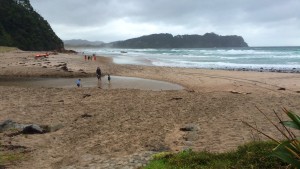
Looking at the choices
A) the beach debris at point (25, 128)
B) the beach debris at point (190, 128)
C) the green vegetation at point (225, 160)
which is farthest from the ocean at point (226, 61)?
the green vegetation at point (225, 160)

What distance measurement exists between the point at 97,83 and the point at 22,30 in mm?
56628

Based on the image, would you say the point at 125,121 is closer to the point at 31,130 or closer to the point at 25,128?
the point at 31,130

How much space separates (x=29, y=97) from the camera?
16.5 m

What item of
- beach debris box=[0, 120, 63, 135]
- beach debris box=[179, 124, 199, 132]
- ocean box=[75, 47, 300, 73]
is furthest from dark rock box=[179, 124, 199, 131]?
ocean box=[75, 47, 300, 73]

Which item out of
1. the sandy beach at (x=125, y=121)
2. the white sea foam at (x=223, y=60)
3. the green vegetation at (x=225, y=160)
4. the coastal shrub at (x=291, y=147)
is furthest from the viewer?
the white sea foam at (x=223, y=60)

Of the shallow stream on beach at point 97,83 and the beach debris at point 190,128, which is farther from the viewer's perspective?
the shallow stream on beach at point 97,83

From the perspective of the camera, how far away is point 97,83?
76.5 ft

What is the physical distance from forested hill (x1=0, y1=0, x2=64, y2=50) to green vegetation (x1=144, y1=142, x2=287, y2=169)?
6407 cm

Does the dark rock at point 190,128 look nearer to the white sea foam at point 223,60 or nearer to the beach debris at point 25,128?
the beach debris at point 25,128

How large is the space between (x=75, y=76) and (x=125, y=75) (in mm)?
3941

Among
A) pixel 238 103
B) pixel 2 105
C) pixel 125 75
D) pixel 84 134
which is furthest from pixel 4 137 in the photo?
pixel 125 75

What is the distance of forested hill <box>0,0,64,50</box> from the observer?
233 feet

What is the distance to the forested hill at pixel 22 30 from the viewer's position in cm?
7100

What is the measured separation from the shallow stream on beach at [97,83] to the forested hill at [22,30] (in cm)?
4532
